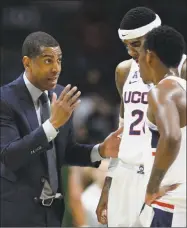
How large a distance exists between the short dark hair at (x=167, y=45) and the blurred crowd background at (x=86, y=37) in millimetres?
3852

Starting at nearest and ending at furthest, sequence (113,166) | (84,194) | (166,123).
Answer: (166,123) → (113,166) → (84,194)

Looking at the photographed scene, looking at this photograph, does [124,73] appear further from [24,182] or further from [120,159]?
[24,182]

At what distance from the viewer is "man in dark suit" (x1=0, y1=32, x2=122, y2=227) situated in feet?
11.4

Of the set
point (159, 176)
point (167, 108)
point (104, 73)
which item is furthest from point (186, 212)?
point (104, 73)

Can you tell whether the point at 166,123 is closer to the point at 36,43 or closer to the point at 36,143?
the point at 36,143

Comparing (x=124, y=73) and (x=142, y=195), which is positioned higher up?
(x=124, y=73)

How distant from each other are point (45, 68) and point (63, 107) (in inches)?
14.5

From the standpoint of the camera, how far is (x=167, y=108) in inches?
108

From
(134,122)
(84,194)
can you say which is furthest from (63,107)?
(84,194)

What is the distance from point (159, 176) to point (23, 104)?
1139mm

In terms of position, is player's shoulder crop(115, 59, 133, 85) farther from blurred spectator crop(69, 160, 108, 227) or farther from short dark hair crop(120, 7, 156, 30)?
blurred spectator crop(69, 160, 108, 227)

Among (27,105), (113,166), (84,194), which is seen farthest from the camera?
(84,194)

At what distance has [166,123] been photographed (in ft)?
8.91

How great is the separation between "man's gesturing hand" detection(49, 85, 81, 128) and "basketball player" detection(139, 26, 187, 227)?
53 centimetres
